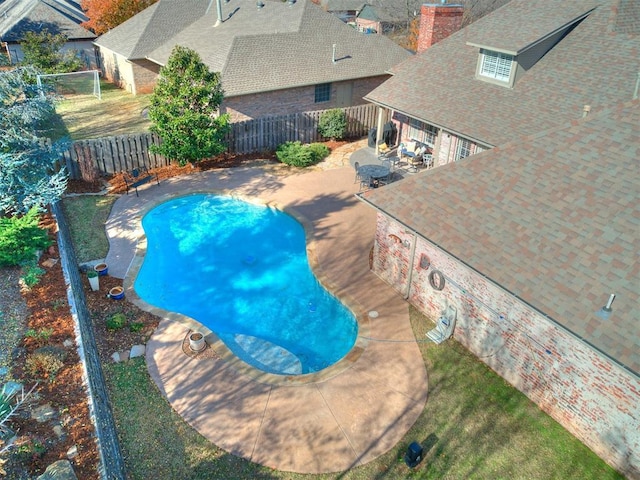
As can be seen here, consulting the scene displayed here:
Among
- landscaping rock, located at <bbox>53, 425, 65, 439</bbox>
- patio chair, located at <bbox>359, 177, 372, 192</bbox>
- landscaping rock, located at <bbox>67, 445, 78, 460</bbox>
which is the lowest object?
landscaping rock, located at <bbox>53, 425, 65, 439</bbox>

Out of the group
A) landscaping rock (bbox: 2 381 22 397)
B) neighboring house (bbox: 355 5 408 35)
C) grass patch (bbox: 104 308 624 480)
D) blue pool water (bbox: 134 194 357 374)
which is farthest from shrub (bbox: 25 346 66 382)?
neighboring house (bbox: 355 5 408 35)

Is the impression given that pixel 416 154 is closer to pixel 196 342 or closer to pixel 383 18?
pixel 196 342

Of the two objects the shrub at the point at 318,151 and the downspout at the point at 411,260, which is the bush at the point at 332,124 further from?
the downspout at the point at 411,260

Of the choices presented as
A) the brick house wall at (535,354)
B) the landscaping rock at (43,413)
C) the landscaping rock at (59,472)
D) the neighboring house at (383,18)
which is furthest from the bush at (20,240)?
the neighboring house at (383,18)

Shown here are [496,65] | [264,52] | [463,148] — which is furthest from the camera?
[264,52]

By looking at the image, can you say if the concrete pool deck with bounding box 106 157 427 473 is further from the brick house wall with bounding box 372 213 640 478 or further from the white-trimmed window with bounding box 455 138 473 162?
the white-trimmed window with bounding box 455 138 473 162

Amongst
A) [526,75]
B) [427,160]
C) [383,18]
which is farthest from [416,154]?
[383,18]

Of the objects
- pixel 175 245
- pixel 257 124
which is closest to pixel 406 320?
pixel 175 245
